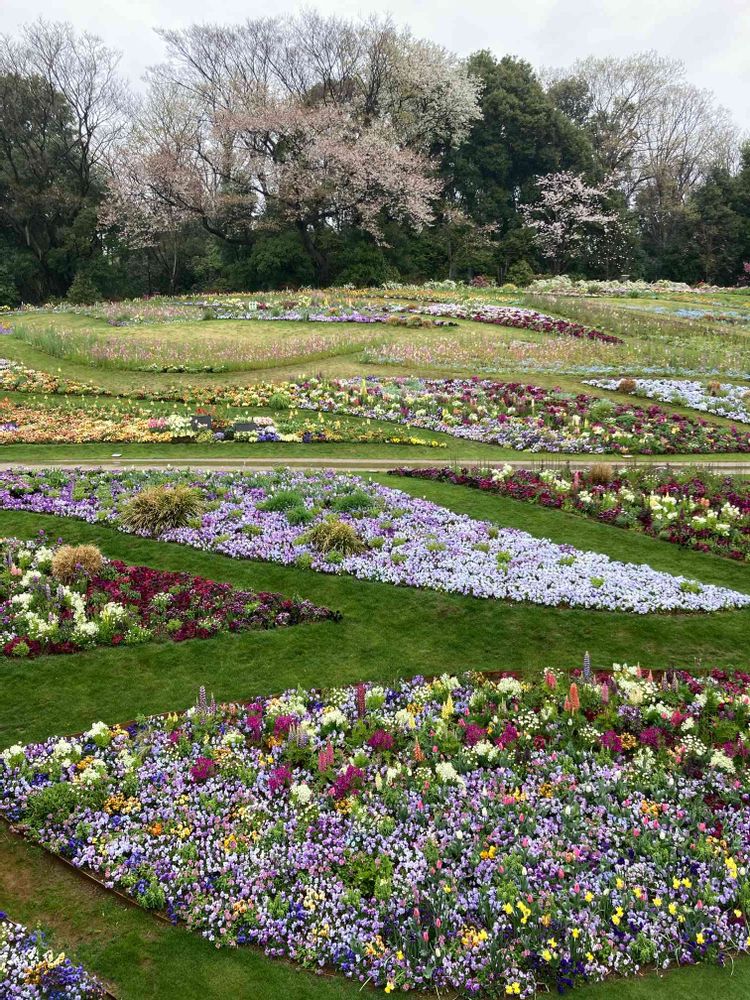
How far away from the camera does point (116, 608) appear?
29.4 ft

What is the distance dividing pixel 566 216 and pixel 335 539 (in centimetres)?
4851

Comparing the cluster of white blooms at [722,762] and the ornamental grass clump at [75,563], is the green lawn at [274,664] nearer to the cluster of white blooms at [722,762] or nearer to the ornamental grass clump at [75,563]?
the ornamental grass clump at [75,563]

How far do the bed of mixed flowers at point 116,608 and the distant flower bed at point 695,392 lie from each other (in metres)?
13.7

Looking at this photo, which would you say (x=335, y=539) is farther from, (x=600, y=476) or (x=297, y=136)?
(x=297, y=136)

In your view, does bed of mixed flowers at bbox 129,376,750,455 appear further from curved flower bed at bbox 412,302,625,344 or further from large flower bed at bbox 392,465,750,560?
curved flower bed at bbox 412,302,625,344

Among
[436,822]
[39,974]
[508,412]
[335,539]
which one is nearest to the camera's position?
[39,974]

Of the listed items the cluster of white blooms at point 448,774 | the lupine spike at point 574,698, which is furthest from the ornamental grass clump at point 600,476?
the cluster of white blooms at point 448,774

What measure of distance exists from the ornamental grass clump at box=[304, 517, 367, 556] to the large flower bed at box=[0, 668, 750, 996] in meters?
3.35

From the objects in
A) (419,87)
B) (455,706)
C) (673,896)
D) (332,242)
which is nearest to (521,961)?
(673,896)

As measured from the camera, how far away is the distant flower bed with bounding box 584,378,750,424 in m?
18.2

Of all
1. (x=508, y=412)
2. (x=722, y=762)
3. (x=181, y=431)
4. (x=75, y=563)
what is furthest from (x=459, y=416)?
(x=722, y=762)

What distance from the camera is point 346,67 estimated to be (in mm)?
50438

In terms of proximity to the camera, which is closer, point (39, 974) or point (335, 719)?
point (39, 974)

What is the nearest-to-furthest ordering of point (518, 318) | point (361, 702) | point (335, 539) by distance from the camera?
point (361, 702), point (335, 539), point (518, 318)
